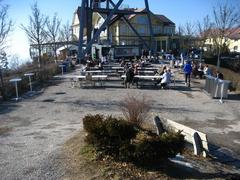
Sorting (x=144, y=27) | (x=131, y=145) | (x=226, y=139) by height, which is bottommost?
(x=226, y=139)

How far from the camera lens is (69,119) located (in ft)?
43.6

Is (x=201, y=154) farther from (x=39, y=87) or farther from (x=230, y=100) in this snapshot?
(x=39, y=87)

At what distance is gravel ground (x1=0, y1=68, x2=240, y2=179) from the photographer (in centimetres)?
806

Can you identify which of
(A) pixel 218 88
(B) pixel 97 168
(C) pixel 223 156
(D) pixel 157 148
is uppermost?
(A) pixel 218 88

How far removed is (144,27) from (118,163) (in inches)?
3184

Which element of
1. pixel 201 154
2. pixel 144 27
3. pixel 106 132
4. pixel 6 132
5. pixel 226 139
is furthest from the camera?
pixel 144 27

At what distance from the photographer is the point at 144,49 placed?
5769cm

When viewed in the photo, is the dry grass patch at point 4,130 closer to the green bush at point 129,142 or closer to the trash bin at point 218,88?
the green bush at point 129,142

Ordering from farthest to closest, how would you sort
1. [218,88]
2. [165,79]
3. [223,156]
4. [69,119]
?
[165,79], [218,88], [69,119], [223,156]

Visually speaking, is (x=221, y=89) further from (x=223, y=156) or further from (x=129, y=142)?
(x=129, y=142)

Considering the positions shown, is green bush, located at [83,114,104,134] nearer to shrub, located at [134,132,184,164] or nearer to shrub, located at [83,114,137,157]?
shrub, located at [83,114,137,157]

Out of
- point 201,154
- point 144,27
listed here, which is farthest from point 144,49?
point 201,154

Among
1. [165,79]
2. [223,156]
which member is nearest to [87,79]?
[165,79]

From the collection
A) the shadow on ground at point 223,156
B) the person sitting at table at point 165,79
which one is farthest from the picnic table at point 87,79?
the shadow on ground at point 223,156
